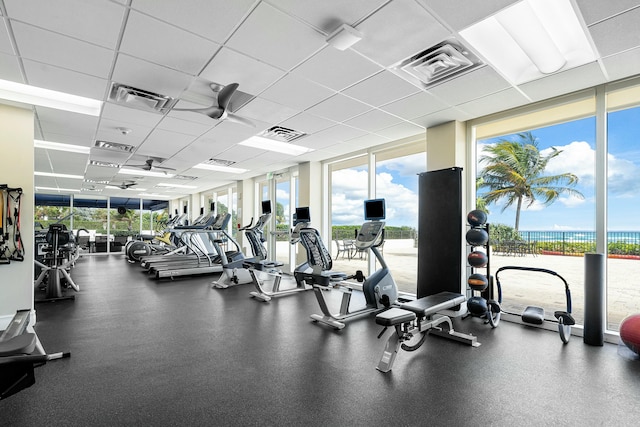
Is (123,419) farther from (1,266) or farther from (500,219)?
(500,219)

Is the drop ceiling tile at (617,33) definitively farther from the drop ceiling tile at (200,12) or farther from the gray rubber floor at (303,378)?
the gray rubber floor at (303,378)

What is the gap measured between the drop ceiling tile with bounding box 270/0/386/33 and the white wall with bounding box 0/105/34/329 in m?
4.01

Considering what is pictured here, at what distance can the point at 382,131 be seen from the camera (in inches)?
212

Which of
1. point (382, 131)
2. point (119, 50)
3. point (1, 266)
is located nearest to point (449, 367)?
point (382, 131)

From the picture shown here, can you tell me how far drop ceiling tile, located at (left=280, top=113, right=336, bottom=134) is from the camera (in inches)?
186

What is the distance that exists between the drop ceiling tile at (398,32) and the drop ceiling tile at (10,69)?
3302 millimetres

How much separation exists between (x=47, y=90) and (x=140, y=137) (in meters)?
1.78

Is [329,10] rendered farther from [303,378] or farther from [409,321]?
[303,378]

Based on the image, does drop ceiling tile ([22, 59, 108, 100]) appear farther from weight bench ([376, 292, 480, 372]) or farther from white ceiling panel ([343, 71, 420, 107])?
weight bench ([376, 292, 480, 372])

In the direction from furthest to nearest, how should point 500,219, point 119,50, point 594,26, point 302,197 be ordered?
point 302,197
point 500,219
point 119,50
point 594,26

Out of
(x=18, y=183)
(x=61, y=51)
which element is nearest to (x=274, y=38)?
(x=61, y=51)

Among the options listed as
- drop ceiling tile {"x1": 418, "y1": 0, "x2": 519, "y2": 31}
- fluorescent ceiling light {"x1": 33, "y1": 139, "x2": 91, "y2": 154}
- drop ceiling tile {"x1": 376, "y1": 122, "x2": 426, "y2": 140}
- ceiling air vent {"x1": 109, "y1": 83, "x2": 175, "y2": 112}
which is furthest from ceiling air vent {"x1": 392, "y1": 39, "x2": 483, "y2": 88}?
fluorescent ceiling light {"x1": 33, "y1": 139, "x2": 91, "y2": 154}

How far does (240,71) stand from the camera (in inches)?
131

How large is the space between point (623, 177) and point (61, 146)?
9.02m
